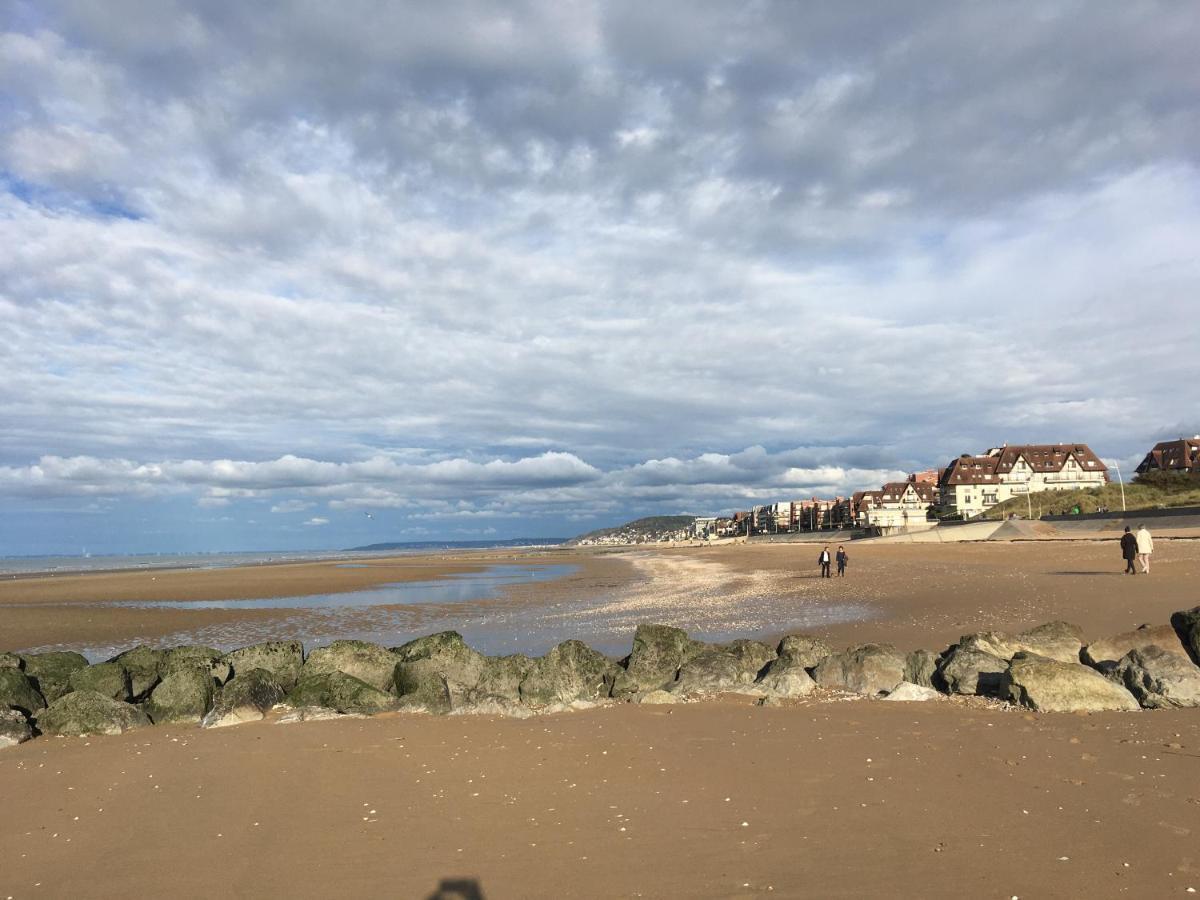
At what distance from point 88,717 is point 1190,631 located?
16120 millimetres

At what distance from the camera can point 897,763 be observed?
7844 mm

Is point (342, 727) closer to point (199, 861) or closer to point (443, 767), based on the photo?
point (443, 767)

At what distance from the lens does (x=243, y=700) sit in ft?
38.1

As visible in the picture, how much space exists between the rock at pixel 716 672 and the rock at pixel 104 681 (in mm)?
9214

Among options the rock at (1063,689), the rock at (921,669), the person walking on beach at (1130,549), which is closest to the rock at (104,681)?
the rock at (921,669)

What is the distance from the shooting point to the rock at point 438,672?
1188cm

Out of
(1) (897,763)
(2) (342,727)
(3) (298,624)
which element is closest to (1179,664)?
(1) (897,763)

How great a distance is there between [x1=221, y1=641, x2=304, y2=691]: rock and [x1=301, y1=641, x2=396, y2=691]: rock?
0.36 m

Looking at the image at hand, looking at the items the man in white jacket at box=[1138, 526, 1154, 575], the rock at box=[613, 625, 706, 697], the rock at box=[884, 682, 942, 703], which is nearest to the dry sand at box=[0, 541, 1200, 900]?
the rock at box=[884, 682, 942, 703]

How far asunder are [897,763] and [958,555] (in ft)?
140

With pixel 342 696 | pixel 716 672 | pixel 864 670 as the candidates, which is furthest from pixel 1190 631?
pixel 342 696

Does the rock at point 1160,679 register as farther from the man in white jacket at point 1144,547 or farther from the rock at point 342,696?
the man in white jacket at point 1144,547

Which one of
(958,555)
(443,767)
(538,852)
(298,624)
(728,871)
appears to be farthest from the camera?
(958,555)

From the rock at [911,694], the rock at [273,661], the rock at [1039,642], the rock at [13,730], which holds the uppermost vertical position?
the rock at [273,661]
